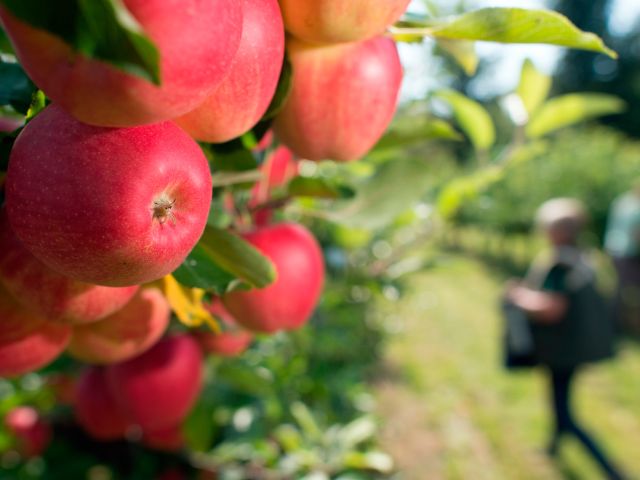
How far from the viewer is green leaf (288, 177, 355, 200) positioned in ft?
1.67

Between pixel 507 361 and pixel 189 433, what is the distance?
92.3 inches

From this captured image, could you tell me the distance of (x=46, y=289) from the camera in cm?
38

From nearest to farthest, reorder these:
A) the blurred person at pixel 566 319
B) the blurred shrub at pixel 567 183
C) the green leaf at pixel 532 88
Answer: the green leaf at pixel 532 88 < the blurred person at pixel 566 319 < the blurred shrub at pixel 567 183

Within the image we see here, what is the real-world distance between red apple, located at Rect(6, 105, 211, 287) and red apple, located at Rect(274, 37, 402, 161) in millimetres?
145

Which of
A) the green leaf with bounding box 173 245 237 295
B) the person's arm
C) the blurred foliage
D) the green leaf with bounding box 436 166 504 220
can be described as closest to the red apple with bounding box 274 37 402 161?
the green leaf with bounding box 173 245 237 295

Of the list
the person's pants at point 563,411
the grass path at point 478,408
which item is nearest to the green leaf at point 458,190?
the grass path at point 478,408

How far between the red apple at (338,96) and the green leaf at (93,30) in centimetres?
21

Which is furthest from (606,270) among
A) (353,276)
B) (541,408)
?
(353,276)

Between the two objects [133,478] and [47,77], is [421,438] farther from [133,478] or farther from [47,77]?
[47,77]

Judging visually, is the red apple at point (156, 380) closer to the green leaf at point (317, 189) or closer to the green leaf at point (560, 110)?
the green leaf at point (317, 189)

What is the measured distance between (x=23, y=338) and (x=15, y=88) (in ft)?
0.63

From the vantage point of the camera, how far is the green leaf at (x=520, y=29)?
34cm

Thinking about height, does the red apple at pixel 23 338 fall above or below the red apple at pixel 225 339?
above

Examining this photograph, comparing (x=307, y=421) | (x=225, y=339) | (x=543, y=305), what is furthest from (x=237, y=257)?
(x=543, y=305)
